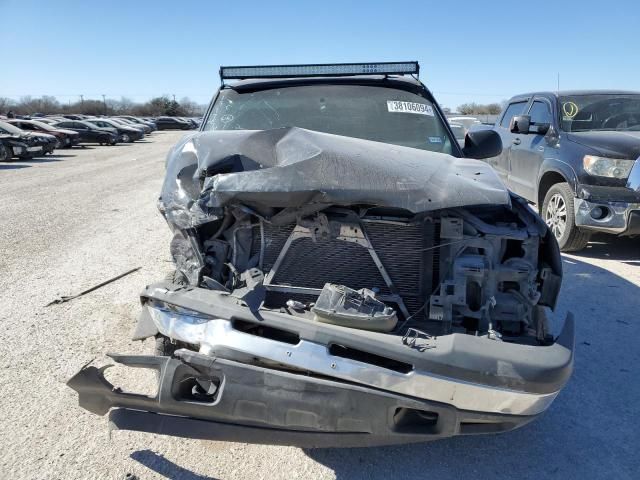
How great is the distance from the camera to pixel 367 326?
7.19 feet

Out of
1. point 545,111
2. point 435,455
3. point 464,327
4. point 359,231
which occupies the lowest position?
point 435,455

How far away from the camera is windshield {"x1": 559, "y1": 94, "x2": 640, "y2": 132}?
6.69 meters

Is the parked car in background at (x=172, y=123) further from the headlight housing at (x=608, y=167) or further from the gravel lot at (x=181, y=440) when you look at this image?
the headlight housing at (x=608, y=167)

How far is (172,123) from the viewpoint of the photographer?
171 feet

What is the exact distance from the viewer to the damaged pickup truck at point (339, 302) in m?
2.06

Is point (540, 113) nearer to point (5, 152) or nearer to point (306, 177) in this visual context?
point (306, 177)

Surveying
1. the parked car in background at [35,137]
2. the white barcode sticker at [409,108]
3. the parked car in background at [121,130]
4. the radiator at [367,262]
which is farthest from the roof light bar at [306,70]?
the parked car in background at [121,130]

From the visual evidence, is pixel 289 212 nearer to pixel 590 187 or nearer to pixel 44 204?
pixel 590 187

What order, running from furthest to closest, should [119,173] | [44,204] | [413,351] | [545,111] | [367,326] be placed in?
[119,173] < [44,204] < [545,111] < [367,326] < [413,351]

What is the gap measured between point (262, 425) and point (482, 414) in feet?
3.03

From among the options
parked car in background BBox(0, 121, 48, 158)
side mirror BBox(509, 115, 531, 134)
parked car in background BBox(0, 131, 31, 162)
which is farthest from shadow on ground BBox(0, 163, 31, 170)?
side mirror BBox(509, 115, 531, 134)

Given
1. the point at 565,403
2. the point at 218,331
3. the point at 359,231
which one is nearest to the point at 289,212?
the point at 359,231

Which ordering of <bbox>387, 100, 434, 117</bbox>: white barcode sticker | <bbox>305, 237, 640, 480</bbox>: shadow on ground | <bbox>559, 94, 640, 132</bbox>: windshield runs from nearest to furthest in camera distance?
<bbox>305, 237, 640, 480</bbox>: shadow on ground < <bbox>387, 100, 434, 117</bbox>: white barcode sticker < <bbox>559, 94, 640, 132</bbox>: windshield

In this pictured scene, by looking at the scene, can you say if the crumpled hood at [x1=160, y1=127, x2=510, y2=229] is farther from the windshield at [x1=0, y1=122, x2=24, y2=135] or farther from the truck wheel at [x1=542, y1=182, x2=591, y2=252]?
the windshield at [x1=0, y1=122, x2=24, y2=135]
